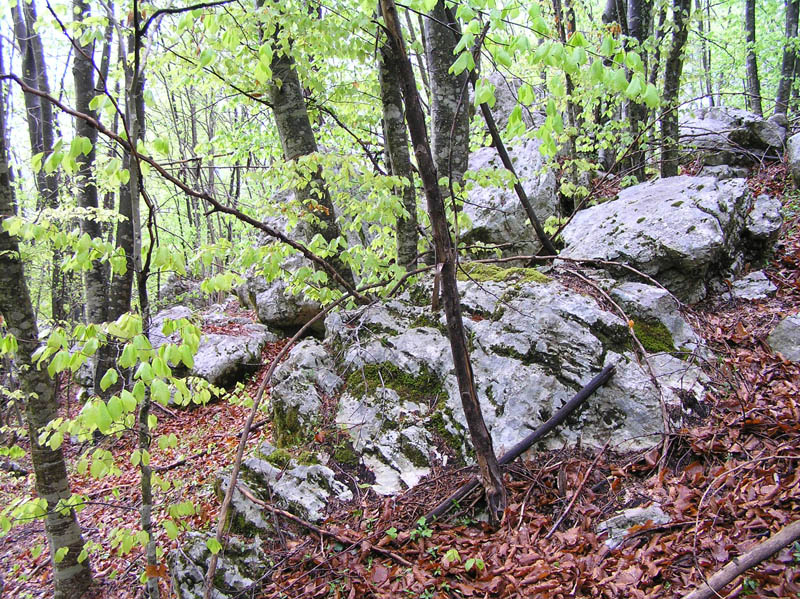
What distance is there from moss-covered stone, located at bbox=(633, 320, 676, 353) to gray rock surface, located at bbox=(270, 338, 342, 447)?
2.98m

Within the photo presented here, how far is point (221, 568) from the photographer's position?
293 centimetres

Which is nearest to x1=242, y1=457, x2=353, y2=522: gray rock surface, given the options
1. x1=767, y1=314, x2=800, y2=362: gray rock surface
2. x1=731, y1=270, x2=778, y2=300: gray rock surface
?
x1=767, y1=314, x2=800, y2=362: gray rock surface

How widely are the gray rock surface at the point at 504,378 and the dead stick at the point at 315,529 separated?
53 cm

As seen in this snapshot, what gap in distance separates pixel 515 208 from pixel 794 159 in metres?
4.31

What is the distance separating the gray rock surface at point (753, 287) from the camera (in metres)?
4.49

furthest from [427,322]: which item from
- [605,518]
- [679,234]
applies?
[679,234]

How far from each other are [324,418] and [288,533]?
107 centimetres

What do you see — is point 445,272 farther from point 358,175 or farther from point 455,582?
point 358,175

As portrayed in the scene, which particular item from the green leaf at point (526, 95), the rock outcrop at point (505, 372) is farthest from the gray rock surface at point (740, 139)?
the green leaf at point (526, 95)

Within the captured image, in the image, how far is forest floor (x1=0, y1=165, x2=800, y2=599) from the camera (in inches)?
90.0

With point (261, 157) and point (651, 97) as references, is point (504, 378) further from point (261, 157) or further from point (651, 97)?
point (261, 157)

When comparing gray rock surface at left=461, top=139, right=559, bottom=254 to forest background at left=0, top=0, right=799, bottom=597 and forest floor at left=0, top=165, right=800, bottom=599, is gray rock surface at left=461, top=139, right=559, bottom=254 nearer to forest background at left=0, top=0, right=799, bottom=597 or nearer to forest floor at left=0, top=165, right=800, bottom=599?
forest background at left=0, top=0, right=799, bottom=597

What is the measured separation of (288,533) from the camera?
3.12 m

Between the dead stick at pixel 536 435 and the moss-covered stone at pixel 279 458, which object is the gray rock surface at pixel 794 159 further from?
the moss-covered stone at pixel 279 458
